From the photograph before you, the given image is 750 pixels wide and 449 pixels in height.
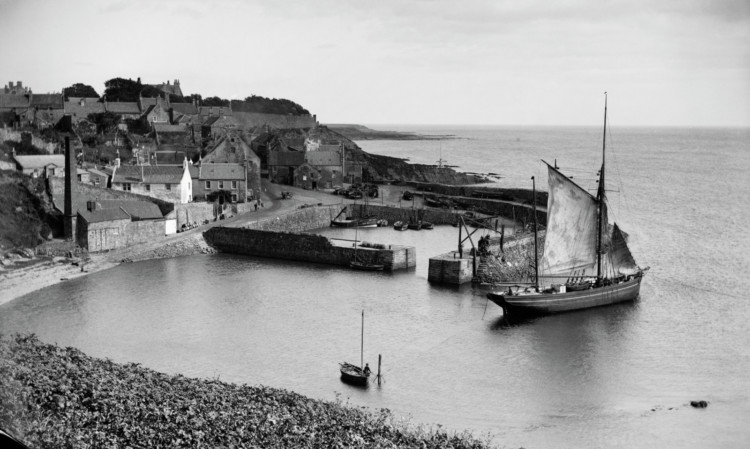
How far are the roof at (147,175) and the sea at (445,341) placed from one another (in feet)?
28.5

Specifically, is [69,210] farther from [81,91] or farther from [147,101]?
[81,91]

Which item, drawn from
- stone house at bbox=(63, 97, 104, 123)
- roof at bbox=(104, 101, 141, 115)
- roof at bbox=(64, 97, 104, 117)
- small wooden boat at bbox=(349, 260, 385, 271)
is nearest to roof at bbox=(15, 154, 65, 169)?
small wooden boat at bbox=(349, 260, 385, 271)

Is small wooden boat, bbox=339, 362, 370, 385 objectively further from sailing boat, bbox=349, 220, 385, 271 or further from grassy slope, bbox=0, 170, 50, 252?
grassy slope, bbox=0, 170, 50, 252

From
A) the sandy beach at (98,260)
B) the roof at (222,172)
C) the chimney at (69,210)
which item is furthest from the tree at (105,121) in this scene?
the chimney at (69,210)

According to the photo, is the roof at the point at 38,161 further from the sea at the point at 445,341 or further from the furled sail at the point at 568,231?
the furled sail at the point at 568,231

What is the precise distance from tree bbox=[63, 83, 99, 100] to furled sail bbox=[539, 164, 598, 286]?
209 ft

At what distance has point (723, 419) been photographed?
20.9m

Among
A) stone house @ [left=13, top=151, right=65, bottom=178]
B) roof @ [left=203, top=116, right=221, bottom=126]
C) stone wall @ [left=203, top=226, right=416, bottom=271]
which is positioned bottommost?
stone wall @ [left=203, top=226, right=416, bottom=271]

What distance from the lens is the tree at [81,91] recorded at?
85.9m

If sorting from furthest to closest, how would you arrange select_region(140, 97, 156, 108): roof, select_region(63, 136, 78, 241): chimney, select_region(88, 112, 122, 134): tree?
select_region(140, 97, 156, 108): roof
select_region(88, 112, 122, 134): tree
select_region(63, 136, 78, 241): chimney

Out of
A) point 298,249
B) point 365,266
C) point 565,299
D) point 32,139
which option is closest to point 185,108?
point 32,139

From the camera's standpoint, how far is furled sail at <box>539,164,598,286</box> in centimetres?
3581

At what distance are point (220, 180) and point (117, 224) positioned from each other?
13298 mm

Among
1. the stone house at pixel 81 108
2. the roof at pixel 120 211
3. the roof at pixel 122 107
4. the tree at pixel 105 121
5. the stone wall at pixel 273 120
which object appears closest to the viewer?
the roof at pixel 120 211
